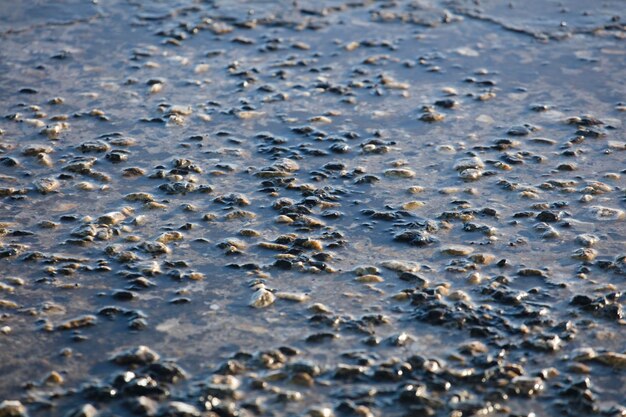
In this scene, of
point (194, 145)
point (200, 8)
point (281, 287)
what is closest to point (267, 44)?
point (200, 8)

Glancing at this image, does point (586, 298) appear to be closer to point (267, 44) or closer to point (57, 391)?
point (57, 391)

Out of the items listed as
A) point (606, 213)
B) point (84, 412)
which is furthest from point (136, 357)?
point (606, 213)

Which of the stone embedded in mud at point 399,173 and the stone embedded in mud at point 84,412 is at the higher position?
the stone embedded in mud at point 399,173

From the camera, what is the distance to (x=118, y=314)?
11.5ft

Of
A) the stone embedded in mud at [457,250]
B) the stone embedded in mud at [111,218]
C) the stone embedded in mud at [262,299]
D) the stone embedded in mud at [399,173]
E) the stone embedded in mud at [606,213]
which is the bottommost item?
the stone embedded in mud at [262,299]

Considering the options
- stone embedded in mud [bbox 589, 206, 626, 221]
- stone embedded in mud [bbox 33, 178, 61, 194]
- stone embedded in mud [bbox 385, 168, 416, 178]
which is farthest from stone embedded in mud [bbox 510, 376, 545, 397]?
stone embedded in mud [bbox 33, 178, 61, 194]

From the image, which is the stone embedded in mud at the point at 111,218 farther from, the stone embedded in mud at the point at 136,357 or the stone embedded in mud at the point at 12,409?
the stone embedded in mud at the point at 12,409

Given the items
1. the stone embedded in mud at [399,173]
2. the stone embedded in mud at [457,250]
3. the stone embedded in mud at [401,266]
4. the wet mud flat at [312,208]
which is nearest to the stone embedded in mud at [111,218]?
the wet mud flat at [312,208]

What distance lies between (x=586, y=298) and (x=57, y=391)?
1947mm

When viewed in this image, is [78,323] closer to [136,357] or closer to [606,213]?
[136,357]

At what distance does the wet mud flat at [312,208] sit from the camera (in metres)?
3.19

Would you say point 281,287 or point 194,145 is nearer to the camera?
point 281,287

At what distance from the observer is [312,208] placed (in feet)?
14.1

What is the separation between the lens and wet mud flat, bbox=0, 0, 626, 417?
3.19 meters
